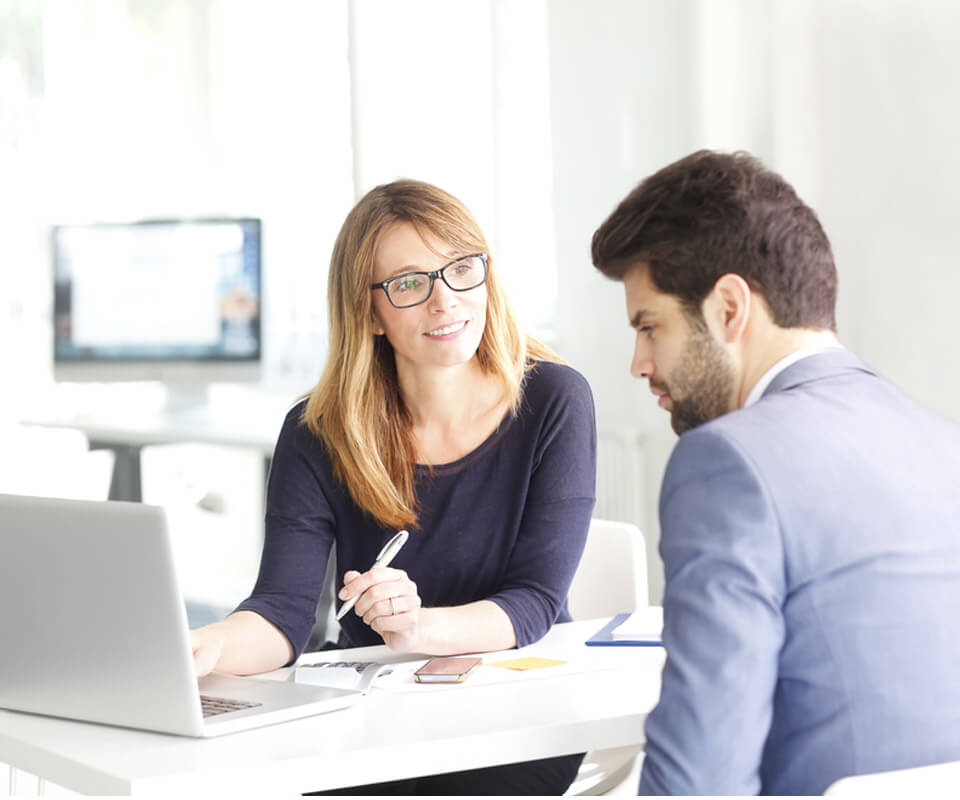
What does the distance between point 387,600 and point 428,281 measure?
60 centimetres

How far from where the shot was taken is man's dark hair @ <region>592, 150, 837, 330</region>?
1207 millimetres

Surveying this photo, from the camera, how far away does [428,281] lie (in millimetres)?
1983

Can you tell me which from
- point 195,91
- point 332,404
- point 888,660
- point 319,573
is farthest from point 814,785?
point 195,91

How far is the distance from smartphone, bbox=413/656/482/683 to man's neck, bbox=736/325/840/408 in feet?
1.78

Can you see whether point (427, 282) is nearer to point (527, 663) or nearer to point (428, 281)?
point (428, 281)

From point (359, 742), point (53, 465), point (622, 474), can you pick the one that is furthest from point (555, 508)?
point (53, 465)

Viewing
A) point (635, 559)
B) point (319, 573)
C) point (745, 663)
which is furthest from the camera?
point (635, 559)

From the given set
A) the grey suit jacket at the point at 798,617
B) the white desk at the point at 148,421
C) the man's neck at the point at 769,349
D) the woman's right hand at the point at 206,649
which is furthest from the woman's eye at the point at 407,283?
the white desk at the point at 148,421

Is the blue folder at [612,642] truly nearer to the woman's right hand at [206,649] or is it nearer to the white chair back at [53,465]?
the woman's right hand at [206,649]

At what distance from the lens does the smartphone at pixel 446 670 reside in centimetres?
152

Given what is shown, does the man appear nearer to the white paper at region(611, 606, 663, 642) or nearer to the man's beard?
the man's beard

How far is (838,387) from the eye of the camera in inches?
45.4

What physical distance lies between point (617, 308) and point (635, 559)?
2.02 meters

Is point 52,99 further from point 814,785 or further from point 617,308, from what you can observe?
point 814,785
